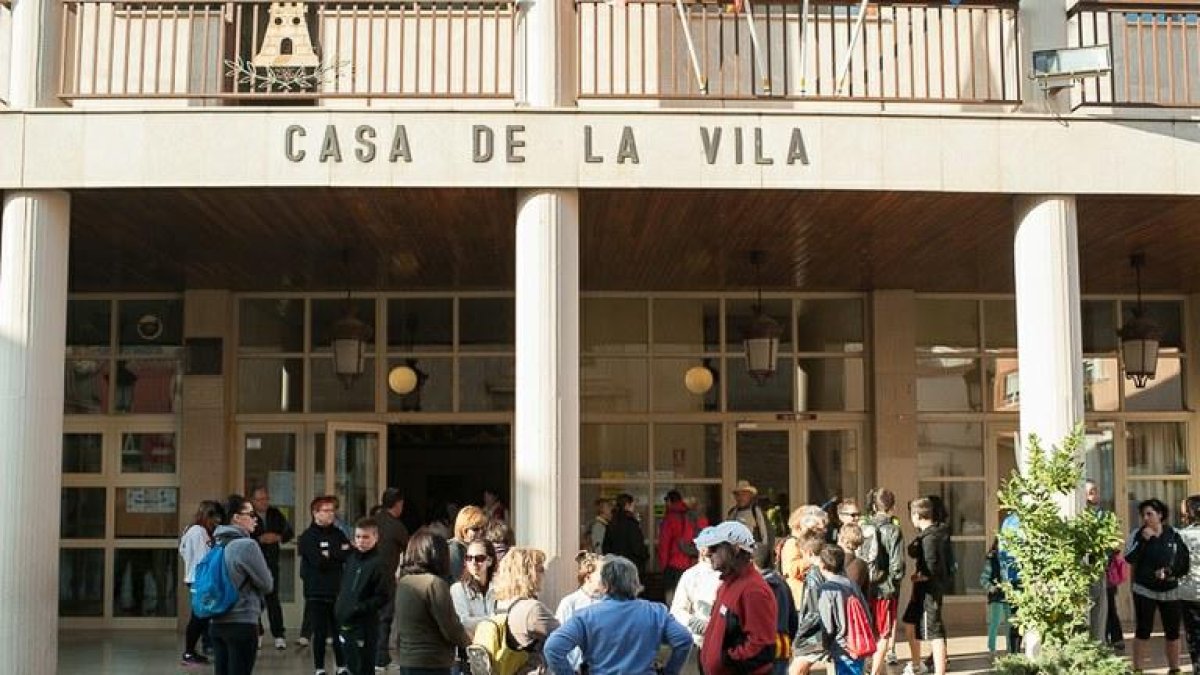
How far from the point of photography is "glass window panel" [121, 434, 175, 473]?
1557cm

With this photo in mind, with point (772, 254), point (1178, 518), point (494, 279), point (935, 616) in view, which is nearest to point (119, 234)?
point (494, 279)

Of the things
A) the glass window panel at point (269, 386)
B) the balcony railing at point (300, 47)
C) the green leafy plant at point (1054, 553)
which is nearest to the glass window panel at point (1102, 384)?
the green leafy plant at point (1054, 553)

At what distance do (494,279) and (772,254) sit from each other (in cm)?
330

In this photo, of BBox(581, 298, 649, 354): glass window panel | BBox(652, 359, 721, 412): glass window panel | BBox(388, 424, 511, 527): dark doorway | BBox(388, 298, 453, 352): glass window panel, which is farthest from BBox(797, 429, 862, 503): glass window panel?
BBox(388, 424, 511, 527): dark doorway

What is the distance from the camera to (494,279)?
1518 centimetres

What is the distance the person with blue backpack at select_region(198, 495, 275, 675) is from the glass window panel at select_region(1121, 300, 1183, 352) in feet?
36.8

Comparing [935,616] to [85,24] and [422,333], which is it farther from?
[85,24]

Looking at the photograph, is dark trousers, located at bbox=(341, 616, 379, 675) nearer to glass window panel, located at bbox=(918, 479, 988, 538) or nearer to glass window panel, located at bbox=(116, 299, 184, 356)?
glass window panel, located at bbox=(116, 299, 184, 356)

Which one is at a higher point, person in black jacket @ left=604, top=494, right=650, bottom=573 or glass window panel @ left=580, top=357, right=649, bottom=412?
glass window panel @ left=580, top=357, right=649, bottom=412

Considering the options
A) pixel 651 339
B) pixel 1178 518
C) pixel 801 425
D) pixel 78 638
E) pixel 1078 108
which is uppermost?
pixel 1078 108

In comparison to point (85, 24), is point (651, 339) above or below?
below

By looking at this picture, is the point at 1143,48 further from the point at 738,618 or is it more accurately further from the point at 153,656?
the point at 153,656

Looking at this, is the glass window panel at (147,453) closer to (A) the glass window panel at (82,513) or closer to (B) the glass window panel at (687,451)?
(A) the glass window panel at (82,513)

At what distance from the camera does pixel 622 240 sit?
1269 cm
